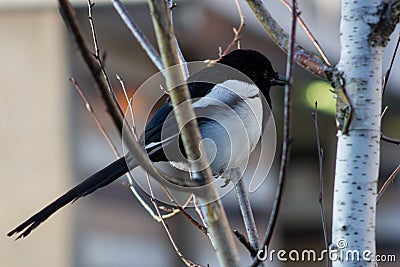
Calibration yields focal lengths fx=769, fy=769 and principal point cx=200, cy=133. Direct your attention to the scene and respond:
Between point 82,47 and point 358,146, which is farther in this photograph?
point 358,146

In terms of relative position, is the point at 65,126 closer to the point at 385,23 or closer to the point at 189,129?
the point at 385,23

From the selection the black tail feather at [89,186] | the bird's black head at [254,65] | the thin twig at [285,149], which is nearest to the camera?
the thin twig at [285,149]

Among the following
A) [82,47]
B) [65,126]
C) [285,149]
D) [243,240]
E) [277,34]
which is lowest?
[243,240]

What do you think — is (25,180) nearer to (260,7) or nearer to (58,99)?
(58,99)

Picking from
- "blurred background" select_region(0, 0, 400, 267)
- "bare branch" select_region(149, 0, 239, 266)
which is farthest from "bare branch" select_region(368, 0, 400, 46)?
"blurred background" select_region(0, 0, 400, 267)

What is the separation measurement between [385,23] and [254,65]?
3.08ft

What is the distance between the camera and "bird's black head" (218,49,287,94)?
2.23 metres

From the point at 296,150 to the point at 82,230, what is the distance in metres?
4.15

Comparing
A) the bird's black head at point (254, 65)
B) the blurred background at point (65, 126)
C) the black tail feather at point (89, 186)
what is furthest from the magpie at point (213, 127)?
the blurred background at point (65, 126)

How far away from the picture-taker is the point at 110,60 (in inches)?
234

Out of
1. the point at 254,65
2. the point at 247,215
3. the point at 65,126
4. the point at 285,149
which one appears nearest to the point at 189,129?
the point at 285,149

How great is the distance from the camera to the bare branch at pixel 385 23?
131 cm

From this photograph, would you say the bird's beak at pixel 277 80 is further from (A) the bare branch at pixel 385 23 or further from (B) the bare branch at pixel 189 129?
(B) the bare branch at pixel 189 129

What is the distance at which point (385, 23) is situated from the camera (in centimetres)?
132
